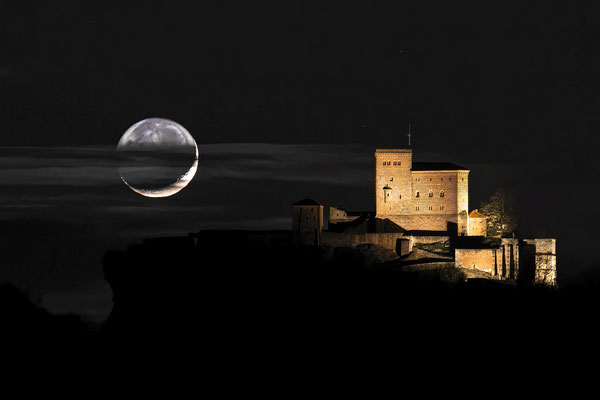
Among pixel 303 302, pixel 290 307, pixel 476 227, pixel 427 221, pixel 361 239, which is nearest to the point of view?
pixel 290 307

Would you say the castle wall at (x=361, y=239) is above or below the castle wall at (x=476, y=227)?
below

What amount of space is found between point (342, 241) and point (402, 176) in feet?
37.4

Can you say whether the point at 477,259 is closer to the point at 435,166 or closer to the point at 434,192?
the point at 434,192

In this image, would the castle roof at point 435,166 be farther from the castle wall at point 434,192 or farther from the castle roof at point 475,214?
the castle roof at point 475,214

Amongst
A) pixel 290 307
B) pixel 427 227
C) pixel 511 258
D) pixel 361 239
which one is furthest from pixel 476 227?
pixel 290 307

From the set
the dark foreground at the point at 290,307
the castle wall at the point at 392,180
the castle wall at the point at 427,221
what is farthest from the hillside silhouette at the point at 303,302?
the castle wall at the point at 392,180

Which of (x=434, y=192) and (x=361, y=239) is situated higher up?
(x=434, y=192)

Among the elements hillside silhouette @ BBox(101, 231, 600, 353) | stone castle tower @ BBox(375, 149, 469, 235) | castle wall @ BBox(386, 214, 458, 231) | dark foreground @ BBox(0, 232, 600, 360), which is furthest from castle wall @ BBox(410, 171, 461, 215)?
dark foreground @ BBox(0, 232, 600, 360)

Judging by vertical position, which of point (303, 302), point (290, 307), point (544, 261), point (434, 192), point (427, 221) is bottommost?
point (290, 307)

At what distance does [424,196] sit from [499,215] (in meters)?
7.18

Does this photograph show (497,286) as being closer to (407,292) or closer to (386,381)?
(407,292)

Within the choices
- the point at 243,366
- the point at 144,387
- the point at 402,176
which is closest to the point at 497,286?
the point at 402,176

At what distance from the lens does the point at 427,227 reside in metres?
90.1

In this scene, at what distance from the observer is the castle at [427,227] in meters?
82.4
